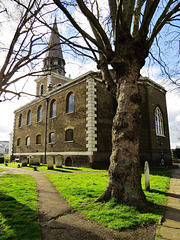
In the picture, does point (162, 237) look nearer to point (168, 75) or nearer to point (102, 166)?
point (168, 75)

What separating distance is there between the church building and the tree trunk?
7589mm

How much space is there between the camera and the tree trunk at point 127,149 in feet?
13.2

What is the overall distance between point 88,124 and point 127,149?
33.8 ft


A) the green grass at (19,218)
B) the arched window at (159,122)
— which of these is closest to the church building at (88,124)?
the arched window at (159,122)

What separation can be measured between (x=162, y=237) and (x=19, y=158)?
85.8ft

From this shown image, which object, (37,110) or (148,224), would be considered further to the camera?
(37,110)

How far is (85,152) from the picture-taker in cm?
1441

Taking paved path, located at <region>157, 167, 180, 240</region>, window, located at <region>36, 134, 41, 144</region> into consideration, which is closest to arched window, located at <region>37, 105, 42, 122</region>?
window, located at <region>36, 134, 41, 144</region>

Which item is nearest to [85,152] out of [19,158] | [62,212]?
[62,212]

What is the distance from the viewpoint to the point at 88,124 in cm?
1450

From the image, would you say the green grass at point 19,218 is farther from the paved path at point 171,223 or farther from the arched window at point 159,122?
the arched window at point 159,122

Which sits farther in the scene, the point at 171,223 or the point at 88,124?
the point at 88,124

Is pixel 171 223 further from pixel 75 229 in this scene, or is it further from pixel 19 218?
pixel 19 218

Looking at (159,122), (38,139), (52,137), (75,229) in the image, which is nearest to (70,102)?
(52,137)
